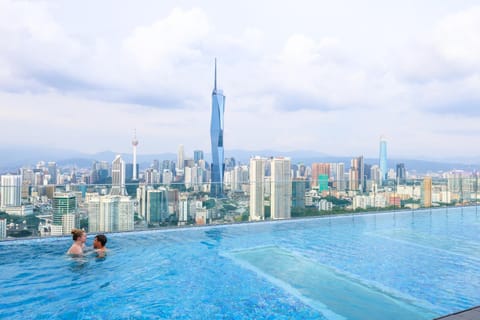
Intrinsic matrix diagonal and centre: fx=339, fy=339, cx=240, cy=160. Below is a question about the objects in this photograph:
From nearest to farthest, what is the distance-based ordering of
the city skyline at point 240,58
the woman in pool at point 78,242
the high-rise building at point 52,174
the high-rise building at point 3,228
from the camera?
the woman in pool at point 78,242, the high-rise building at point 3,228, the high-rise building at point 52,174, the city skyline at point 240,58

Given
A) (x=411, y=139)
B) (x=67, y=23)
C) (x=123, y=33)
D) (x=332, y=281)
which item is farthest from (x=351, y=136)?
(x=332, y=281)

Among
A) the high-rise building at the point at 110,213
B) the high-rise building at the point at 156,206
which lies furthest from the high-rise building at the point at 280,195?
the high-rise building at the point at 110,213

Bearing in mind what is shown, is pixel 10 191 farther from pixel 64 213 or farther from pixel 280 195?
pixel 280 195

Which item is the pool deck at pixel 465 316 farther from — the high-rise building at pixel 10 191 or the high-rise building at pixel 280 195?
the high-rise building at pixel 10 191

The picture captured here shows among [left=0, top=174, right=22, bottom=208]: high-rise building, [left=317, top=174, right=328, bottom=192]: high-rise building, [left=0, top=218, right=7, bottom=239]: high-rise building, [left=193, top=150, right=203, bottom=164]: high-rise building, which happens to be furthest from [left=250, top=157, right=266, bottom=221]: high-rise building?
[left=193, top=150, right=203, bottom=164]: high-rise building

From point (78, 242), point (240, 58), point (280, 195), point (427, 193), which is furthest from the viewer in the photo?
point (240, 58)

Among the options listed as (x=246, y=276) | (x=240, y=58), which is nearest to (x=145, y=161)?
(x=240, y=58)

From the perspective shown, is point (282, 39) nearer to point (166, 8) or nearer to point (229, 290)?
point (166, 8)
